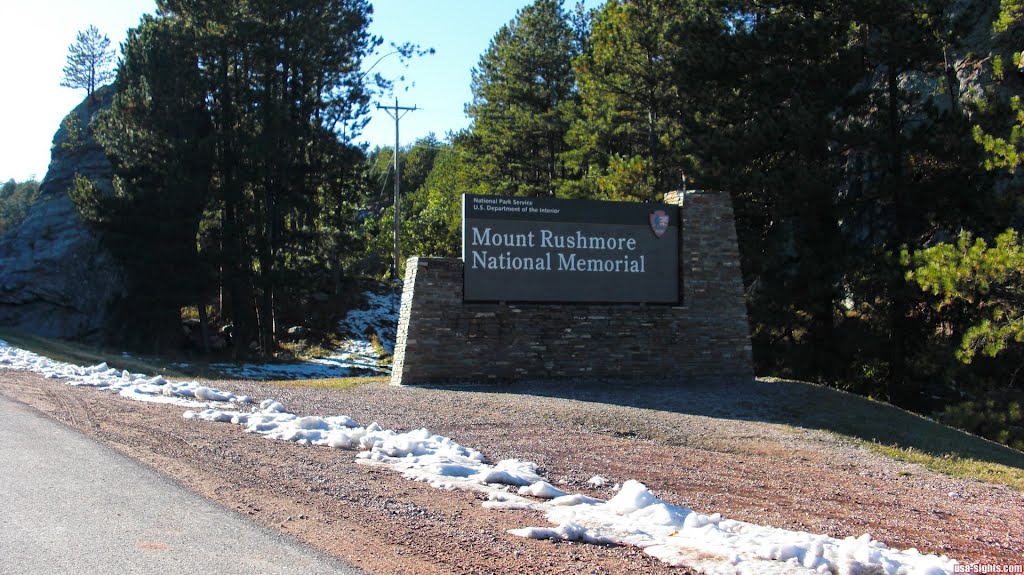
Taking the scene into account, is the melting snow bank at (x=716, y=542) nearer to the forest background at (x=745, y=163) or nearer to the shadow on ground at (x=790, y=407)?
the shadow on ground at (x=790, y=407)

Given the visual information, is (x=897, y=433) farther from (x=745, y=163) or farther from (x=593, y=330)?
(x=745, y=163)

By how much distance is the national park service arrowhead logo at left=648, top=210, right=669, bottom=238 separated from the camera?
18.6 metres

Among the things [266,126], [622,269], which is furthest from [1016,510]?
[266,126]

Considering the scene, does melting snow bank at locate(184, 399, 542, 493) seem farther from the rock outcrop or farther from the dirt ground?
the rock outcrop

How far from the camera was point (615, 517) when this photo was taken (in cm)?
668

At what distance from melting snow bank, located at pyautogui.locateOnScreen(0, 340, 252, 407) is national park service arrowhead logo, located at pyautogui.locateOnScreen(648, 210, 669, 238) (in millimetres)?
9219

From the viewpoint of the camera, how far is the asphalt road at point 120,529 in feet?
16.6

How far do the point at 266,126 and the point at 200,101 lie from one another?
9.81 ft

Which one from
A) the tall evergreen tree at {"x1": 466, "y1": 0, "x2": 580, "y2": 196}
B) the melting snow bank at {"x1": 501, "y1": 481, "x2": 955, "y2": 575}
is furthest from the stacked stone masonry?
the tall evergreen tree at {"x1": 466, "y1": 0, "x2": 580, "y2": 196}

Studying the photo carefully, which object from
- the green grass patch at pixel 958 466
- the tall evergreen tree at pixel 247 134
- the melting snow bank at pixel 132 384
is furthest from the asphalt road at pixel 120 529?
the tall evergreen tree at pixel 247 134

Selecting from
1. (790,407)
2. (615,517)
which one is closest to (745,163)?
(790,407)

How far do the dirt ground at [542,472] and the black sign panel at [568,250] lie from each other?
9.22ft

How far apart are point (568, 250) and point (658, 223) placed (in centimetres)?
214

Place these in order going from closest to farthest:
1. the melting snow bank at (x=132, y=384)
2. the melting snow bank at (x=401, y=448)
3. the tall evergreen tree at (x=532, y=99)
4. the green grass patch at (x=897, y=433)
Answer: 1. the melting snow bank at (x=401, y=448)
2. the green grass patch at (x=897, y=433)
3. the melting snow bank at (x=132, y=384)
4. the tall evergreen tree at (x=532, y=99)
